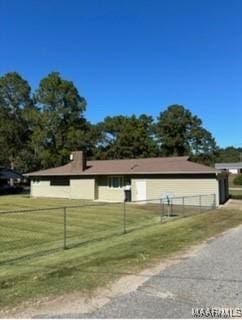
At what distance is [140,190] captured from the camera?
33.8 m

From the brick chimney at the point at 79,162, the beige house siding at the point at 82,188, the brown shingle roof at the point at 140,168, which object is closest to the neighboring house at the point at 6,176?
the brown shingle roof at the point at 140,168

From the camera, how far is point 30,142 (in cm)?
6234

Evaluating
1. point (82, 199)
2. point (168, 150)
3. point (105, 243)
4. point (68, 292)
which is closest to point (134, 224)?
point (105, 243)

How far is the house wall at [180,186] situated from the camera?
1185 inches

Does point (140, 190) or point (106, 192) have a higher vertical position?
point (140, 190)

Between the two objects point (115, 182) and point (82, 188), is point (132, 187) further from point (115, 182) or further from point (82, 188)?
point (82, 188)

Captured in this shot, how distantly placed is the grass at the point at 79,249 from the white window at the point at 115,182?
13.9 meters

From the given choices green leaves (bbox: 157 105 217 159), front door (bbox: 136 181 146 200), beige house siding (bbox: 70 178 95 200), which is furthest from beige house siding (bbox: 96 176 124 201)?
green leaves (bbox: 157 105 217 159)

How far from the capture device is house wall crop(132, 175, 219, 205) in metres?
30.1

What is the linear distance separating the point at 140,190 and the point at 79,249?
2193 cm

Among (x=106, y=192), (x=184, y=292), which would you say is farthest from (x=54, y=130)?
(x=184, y=292)

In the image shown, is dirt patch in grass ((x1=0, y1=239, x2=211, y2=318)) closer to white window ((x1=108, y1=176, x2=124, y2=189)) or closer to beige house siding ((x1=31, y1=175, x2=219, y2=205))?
beige house siding ((x1=31, y1=175, x2=219, y2=205))

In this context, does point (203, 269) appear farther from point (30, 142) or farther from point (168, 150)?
point (168, 150)

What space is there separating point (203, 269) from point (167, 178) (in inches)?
926
